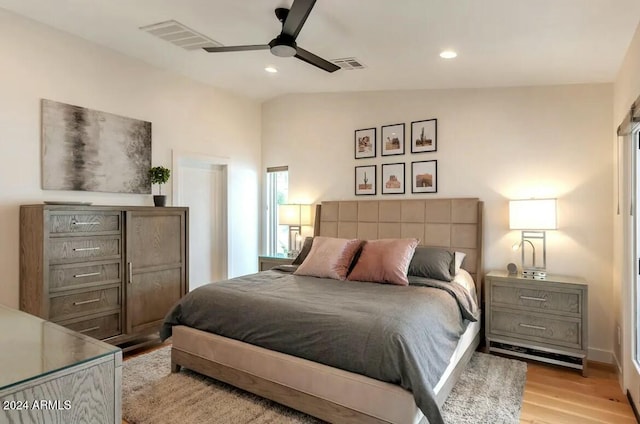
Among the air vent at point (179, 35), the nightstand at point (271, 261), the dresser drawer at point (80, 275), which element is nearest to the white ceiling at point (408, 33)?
the air vent at point (179, 35)

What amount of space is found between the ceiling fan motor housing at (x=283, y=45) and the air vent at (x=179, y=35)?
1036 mm

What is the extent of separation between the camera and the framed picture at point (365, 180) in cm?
454

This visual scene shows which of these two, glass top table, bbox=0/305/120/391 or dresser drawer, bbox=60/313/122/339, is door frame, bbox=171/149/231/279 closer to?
dresser drawer, bbox=60/313/122/339

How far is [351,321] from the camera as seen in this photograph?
2.19m

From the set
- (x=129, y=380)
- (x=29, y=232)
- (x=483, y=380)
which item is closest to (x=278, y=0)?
(x=29, y=232)

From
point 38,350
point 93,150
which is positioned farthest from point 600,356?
point 93,150

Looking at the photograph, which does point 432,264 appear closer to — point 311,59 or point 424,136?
point 424,136

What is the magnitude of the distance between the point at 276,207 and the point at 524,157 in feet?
11.1

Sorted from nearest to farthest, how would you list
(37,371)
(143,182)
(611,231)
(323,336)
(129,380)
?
(37,371)
(323,336)
(129,380)
(611,231)
(143,182)

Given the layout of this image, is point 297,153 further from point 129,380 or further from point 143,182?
point 129,380

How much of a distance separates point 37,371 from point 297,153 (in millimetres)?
4344

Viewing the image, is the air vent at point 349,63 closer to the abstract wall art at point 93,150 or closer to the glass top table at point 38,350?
the abstract wall art at point 93,150

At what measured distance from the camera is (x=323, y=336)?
2.22m

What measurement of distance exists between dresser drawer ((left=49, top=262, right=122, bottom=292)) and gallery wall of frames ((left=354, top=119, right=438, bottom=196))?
9.39 feet
